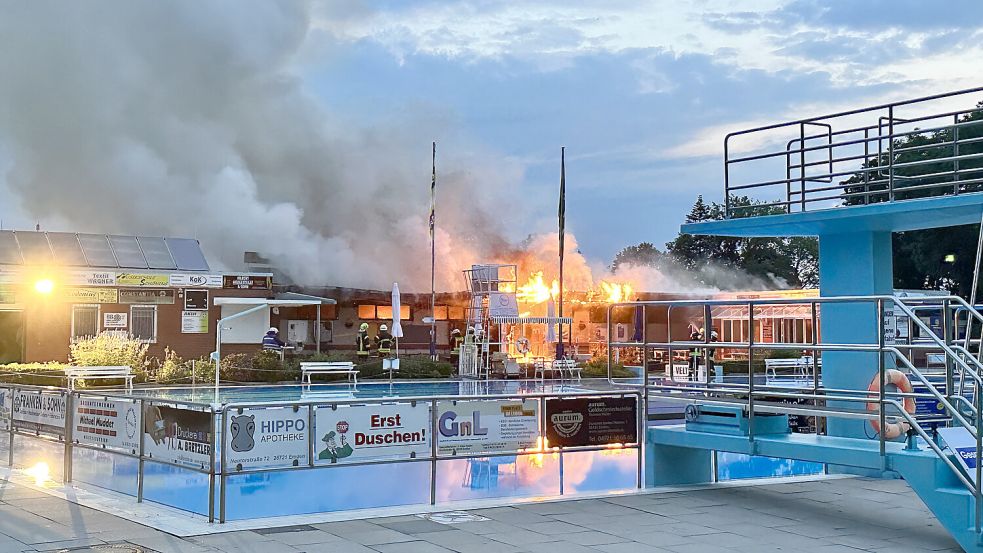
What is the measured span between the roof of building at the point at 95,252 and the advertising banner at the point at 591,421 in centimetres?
3048

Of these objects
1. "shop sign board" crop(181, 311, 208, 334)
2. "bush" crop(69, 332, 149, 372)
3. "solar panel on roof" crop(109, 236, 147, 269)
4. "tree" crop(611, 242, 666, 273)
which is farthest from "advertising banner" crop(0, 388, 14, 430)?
"tree" crop(611, 242, 666, 273)

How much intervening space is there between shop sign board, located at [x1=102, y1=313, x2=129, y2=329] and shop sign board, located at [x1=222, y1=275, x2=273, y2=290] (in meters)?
4.12

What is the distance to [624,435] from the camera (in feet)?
41.8

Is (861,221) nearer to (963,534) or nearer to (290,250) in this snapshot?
(963,534)

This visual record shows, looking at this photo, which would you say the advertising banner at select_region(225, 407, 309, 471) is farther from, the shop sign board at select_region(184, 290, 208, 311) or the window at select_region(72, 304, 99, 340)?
the shop sign board at select_region(184, 290, 208, 311)

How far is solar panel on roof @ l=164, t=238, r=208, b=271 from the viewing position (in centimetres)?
4094

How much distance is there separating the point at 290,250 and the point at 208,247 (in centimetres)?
556

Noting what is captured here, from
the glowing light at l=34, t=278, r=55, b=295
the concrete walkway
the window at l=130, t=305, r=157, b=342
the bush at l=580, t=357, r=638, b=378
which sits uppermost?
the glowing light at l=34, t=278, r=55, b=295

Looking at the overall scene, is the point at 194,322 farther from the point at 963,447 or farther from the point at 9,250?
the point at 963,447

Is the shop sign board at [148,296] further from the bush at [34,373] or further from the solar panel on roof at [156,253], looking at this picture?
the bush at [34,373]

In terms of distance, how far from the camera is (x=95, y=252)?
131 ft

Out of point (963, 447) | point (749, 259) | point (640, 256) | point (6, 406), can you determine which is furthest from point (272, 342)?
point (640, 256)

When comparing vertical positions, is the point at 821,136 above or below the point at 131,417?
above

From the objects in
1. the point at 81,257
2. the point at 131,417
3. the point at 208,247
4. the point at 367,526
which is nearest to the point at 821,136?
the point at 367,526
